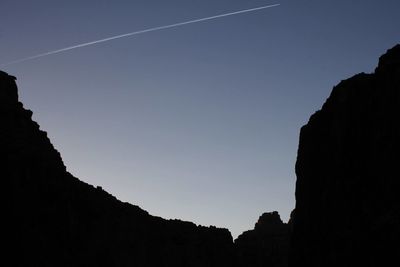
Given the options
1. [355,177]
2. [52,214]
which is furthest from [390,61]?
[52,214]

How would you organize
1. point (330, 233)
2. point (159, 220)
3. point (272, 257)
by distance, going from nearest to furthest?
point (330, 233) → point (159, 220) → point (272, 257)

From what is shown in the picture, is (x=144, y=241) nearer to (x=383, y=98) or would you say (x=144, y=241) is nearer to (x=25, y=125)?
(x=25, y=125)

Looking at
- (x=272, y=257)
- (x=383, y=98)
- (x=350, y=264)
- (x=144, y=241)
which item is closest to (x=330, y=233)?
(x=350, y=264)

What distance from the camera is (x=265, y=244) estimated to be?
12481 cm

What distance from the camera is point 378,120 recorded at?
38219 mm

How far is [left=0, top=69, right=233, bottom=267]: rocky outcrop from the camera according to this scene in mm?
46312

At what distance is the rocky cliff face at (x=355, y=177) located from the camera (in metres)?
34.1

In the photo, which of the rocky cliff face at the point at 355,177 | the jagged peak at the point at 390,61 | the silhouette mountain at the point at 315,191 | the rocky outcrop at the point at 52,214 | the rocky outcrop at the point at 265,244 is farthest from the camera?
the rocky outcrop at the point at 265,244

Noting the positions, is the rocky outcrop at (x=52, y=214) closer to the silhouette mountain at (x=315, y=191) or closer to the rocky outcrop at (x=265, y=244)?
the silhouette mountain at (x=315, y=191)

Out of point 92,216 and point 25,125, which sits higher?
point 25,125

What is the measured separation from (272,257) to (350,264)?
73407 mm

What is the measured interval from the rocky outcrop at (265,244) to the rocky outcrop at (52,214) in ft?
84.8

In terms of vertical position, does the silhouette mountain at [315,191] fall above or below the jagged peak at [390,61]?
below

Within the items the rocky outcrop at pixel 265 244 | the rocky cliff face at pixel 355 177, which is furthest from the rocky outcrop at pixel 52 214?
the rocky outcrop at pixel 265 244
